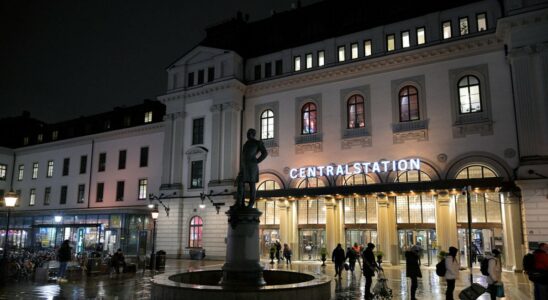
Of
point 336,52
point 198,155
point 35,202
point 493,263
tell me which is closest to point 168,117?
point 198,155

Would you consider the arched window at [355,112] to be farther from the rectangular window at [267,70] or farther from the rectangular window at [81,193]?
the rectangular window at [81,193]

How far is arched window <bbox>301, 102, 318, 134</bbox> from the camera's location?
1344 inches

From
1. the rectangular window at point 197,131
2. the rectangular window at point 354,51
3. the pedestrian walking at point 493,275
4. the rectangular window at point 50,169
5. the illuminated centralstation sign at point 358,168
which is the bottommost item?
the pedestrian walking at point 493,275

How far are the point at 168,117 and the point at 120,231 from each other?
10.7 metres

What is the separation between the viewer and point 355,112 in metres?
32.6

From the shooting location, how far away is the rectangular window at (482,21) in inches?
1141

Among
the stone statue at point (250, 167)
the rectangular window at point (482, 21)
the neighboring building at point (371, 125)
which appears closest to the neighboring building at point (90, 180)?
the neighboring building at point (371, 125)

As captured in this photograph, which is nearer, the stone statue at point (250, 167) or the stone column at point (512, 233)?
the stone statue at point (250, 167)

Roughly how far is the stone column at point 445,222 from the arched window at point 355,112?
7.64m

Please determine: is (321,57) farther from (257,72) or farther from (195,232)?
(195,232)

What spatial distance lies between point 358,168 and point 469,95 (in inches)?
334

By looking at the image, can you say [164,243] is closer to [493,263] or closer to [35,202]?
[35,202]

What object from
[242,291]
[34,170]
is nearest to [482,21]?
[242,291]

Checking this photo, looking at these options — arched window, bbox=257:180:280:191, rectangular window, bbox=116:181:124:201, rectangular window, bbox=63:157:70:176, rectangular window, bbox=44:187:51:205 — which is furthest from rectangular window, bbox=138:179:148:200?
rectangular window, bbox=44:187:51:205
